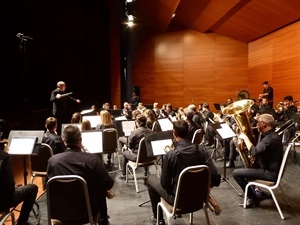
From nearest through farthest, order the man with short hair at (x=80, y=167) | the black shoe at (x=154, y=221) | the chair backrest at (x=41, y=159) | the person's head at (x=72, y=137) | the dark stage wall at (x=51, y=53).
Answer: the man with short hair at (x=80, y=167), the person's head at (x=72, y=137), the black shoe at (x=154, y=221), the chair backrest at (x=41, y=159), the dark stage wall at (x=51, y=53)

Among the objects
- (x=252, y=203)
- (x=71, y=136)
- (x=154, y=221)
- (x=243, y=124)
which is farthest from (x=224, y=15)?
(x=71, y=136)

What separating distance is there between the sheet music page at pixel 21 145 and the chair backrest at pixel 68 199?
1321mm

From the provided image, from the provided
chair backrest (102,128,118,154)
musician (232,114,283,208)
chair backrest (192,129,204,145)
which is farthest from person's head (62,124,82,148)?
chair backrest (192,129,204,145)

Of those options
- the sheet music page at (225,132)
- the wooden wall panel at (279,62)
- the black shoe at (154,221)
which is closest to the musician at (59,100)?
the sheet music page at (225,132)

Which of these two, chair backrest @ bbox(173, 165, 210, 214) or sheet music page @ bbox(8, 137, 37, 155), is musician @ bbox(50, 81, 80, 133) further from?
chair backrest @ bbox(173, 165, 210, 214)

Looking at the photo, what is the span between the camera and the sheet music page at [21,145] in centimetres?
396

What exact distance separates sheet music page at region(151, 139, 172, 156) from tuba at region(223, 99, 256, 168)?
122 cm

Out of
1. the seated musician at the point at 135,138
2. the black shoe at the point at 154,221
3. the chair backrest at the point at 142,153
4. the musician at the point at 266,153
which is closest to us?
the black shoe at the point at 154,221

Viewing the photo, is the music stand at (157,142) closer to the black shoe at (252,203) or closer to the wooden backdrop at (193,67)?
A: the black shoe at (252,203)

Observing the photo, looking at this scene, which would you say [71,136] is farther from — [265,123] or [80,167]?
[265,123]

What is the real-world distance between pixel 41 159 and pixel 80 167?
195 centimetres

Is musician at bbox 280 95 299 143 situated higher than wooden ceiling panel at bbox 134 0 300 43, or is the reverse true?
wooden ceiling panel at bbox 134 0 300 43

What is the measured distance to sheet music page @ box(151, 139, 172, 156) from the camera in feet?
13.5

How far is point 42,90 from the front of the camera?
11555mm
